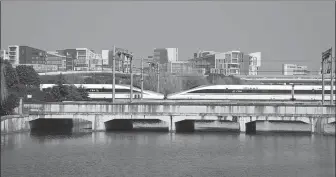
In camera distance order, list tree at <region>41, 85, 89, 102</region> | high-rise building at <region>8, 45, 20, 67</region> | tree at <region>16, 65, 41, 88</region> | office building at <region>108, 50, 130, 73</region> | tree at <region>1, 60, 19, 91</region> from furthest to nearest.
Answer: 1. high-rise building at <region>8, 45, 20, 67</region>
2. tree at <region>16, 65, 41, 88</region>
3. tree at <region>1, 60, 19, 91</region>
4. tree at <region>41, 85, 89, 102</region>
5. office building at <region>108, 50, 130, 73</region>

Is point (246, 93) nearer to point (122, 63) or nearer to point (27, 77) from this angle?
point (122, 63)

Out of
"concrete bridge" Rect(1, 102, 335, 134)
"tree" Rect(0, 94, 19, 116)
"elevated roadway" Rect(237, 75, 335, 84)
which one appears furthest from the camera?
"elevated roadway" Rect(237, 75, 335, 84)

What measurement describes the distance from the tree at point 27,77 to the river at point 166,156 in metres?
34.2

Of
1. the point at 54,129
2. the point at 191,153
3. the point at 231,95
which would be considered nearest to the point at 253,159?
the point at 191,153

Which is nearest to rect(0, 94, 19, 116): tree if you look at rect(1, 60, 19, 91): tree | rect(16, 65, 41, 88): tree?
rect(1, 60, 19, 91): tree

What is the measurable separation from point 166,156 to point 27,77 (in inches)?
1990

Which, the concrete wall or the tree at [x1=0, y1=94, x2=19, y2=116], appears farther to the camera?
the concrete wall

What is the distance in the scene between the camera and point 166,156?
36.4 meters

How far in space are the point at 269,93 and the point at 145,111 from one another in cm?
3568

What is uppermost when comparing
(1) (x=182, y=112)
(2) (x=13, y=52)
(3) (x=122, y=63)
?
(2) (x=13, y=52)

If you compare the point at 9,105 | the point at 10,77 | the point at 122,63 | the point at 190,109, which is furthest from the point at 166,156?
the point at 10,77

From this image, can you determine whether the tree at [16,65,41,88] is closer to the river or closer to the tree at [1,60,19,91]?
the tree at [1,60,19,91]

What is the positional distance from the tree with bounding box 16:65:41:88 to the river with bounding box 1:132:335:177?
3424cm

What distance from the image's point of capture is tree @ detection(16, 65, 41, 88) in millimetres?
81062
